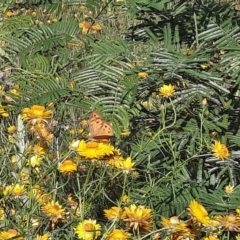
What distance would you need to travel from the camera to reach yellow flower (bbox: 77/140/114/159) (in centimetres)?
104

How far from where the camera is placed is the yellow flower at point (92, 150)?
1039 mm

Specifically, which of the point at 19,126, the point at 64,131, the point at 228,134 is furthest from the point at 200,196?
the point at 64,131

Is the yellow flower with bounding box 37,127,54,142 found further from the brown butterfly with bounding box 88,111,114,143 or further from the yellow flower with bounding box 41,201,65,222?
the brown butterfly with bounding box 88,111,114,143

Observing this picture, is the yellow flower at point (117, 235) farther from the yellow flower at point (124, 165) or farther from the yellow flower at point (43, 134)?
the yellow flower at point (43, 134)

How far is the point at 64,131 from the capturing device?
1930 millimetres

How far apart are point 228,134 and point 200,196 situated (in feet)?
0.53

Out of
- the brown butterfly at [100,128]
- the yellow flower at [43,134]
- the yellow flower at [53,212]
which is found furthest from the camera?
the yellow flower at [43,134]

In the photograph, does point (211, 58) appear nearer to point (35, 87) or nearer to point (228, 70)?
point (228, 70)

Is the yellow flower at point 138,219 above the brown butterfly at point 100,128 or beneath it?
beneath

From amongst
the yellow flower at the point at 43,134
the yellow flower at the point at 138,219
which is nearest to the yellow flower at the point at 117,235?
the yellow flower at the point at 138,219

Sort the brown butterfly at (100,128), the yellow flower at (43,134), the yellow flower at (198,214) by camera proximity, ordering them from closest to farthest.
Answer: the brown butterfly at (100,128) → the yellow flower at (198,214) → the yellow flower at (43,134)

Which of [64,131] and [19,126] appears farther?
[64,131]

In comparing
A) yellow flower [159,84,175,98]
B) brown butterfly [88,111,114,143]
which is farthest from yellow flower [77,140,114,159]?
yellow flower [159,84,175,98]

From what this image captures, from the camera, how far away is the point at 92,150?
3.43ft
